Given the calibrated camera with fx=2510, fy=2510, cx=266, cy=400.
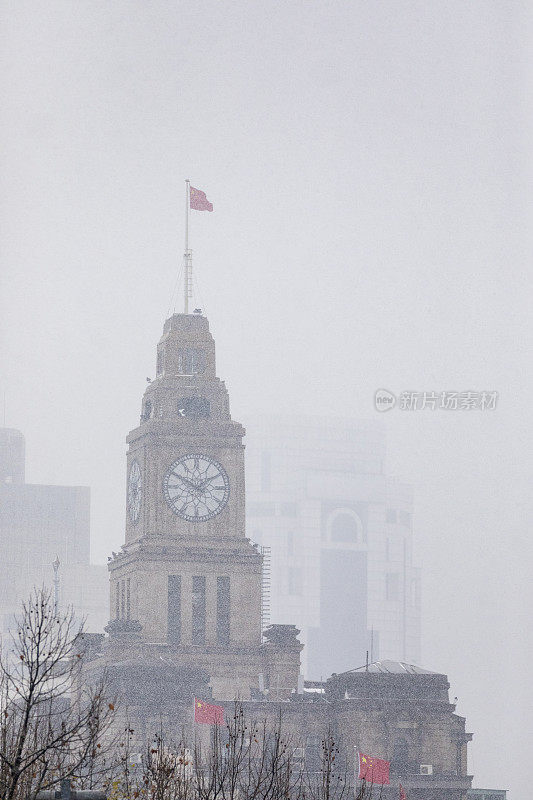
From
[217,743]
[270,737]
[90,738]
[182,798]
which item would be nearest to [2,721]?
[182,798]

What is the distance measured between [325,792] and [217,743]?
33.8 meters

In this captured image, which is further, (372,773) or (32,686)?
(372,773)

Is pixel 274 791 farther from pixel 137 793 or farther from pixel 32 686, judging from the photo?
pixel 32 686

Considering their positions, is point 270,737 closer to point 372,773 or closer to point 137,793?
point 372,773

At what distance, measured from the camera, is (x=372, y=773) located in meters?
200

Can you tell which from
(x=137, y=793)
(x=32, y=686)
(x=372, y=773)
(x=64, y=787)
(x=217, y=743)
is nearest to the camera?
(x=64, y=787)

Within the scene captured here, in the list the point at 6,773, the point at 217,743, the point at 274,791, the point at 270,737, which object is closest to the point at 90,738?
the point at 6,773

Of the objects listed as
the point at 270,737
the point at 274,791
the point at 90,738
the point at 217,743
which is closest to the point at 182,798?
the point at 274,791

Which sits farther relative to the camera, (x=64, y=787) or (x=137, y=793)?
(x=137, y=793)

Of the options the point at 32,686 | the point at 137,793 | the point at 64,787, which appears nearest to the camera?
the point at 64,787

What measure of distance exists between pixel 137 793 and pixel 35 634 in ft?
35.6

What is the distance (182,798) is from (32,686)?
2225cm

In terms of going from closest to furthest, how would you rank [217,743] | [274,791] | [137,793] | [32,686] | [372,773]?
[32,686]
[137,793]
[274,791]
[217,743]
[372,773]

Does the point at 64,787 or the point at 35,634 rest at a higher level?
the point at 35,634
